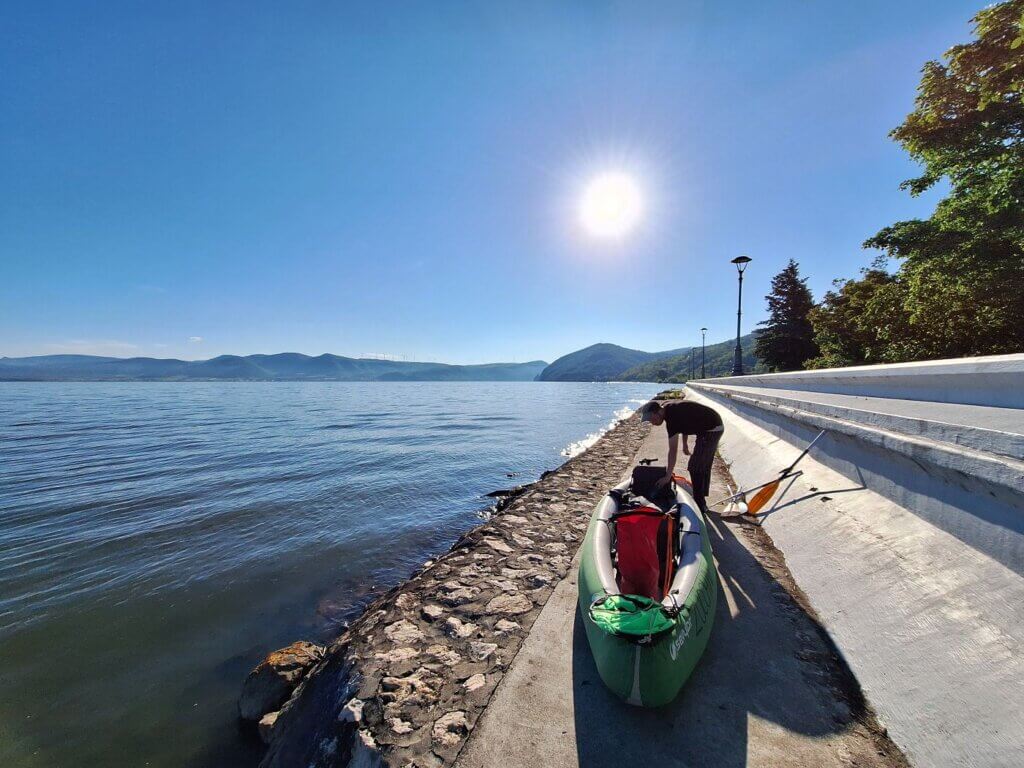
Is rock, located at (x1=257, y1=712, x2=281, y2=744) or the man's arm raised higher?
the man's arm

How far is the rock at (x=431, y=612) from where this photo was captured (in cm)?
403

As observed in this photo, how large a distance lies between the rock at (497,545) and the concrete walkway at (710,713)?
6.57 ft

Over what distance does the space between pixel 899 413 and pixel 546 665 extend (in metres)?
3.85

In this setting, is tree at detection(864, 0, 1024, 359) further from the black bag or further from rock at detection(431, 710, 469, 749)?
rock at detection(431, 710, 469, 749)

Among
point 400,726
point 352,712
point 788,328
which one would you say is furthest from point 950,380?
point 788,328

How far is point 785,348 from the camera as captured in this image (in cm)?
3675

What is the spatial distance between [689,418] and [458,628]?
4.38 meters

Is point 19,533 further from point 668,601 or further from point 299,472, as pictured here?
point 668,601

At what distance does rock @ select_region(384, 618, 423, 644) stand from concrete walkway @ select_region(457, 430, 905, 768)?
1.12 m

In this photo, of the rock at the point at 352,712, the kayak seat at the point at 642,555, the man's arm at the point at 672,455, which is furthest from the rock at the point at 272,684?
the man's arm at the point at 672,455

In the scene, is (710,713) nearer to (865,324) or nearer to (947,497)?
(947,497)

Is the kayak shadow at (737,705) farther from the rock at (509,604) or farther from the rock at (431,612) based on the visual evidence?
the rock at (431,612)

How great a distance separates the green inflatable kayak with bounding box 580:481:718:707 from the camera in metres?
2.43

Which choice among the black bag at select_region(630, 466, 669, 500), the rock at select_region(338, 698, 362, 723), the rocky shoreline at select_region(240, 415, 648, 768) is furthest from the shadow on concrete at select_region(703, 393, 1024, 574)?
the rock at select_region(338, 698, 362, 723)
